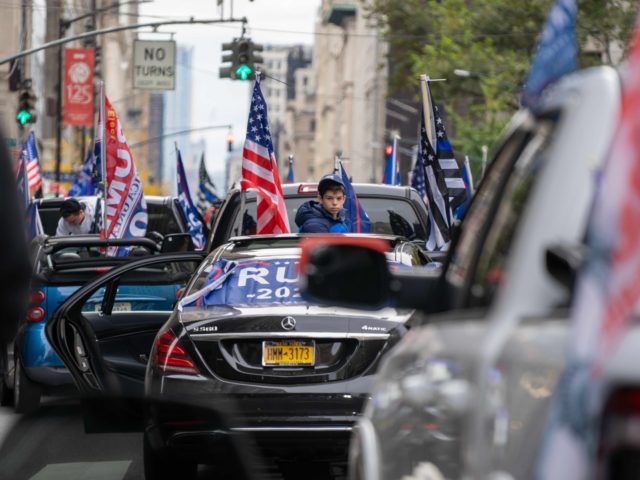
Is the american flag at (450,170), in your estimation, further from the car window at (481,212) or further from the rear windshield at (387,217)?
the car window at (481,212)

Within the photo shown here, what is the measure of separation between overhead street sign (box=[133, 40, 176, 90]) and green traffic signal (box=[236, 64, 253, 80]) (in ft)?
57.6

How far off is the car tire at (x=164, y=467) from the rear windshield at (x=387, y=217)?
5.18 metres

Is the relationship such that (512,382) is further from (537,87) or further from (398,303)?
(398,303)

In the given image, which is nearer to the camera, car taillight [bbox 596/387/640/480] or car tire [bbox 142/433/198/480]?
car taillight [bbox 596/387/640/480]

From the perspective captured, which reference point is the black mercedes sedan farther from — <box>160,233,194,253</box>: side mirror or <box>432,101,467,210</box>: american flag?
<box>432,101,467,210</box>: american flag

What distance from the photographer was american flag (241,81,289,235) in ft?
48.0

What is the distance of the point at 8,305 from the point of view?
8.97 feet

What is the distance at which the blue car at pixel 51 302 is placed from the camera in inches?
495

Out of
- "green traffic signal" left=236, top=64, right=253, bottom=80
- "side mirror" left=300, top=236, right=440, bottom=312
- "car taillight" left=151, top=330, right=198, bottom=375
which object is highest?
"side mirror" left=300, top=236, right=440, bottom=312

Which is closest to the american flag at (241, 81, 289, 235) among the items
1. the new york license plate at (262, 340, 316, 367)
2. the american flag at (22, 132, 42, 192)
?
the new york license plate at (262, 340, 316, 367)

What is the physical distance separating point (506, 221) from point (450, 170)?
15.8 meters

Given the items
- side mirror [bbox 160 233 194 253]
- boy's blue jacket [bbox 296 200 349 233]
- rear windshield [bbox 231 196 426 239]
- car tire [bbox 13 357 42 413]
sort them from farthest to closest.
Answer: side mirror [bbox 160 233 194 253] < rear windshield [bbox 231 196 426 239] < boy's blue jacket [bbox 296 200 349 233] < car tire [bbox 13 357 42 413]

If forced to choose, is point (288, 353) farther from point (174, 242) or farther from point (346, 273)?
point (174, 242)

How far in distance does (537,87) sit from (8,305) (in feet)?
3.32
